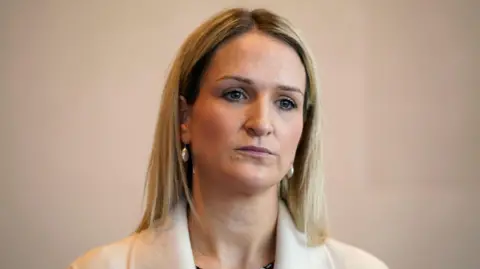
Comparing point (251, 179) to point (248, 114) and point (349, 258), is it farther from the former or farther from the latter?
point (349, 258)

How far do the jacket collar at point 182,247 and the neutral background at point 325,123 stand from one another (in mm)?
569

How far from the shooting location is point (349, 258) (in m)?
1.12

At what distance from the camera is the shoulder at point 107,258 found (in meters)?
1.04

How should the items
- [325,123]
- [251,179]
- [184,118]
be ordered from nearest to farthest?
[251,179] < [184,118] < [325,123]

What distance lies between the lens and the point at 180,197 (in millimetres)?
1109

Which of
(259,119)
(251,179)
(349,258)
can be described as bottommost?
(349,258)

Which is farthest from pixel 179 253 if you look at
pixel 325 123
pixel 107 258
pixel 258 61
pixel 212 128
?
pixel 325 123

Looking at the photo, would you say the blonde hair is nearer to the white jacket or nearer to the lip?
the white jacket

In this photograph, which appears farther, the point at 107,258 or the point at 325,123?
the point at 325,123

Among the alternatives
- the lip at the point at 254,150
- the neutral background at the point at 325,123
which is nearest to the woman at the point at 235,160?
the lip at the point at 254,150

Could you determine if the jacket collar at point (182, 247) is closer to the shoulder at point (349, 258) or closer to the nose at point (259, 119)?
the shoulder at point (349, 258)

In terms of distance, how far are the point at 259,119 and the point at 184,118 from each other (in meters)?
0.18

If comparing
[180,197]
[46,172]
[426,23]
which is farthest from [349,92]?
[46,172]

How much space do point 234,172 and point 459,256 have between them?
3.20 ft
